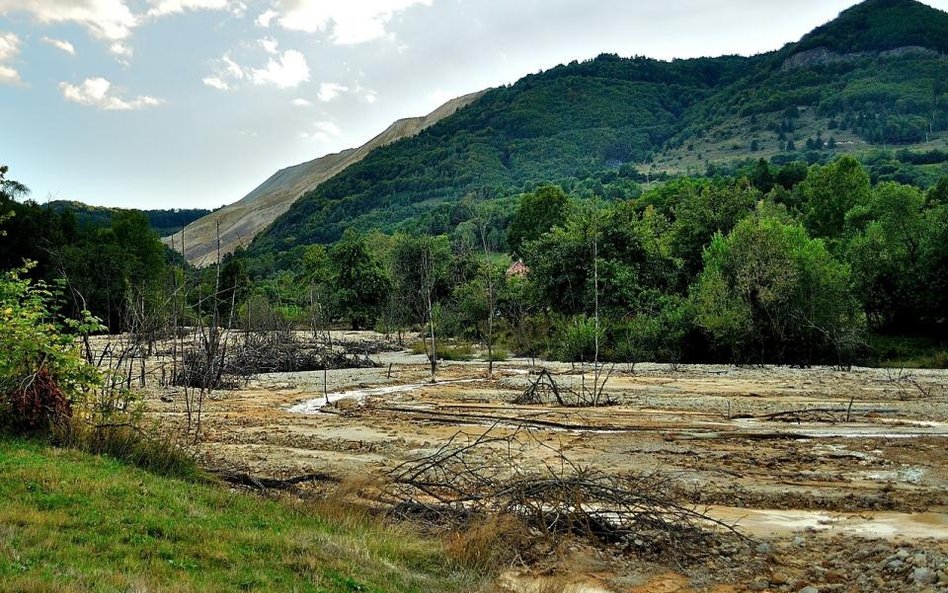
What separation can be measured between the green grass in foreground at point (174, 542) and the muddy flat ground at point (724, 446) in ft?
5.57

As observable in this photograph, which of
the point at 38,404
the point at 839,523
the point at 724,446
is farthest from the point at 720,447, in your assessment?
the point at 38,404

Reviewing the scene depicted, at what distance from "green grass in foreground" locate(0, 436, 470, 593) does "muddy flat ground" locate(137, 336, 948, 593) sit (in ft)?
5.57

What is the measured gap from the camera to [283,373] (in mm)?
35688

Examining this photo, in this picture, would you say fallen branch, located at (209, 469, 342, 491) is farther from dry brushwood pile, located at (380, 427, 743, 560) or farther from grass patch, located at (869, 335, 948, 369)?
grass patch, located at (869, 335, 948, 369)

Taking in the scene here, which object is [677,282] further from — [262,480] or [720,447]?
A: [262,480]

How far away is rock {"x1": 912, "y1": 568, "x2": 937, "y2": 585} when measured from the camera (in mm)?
8117

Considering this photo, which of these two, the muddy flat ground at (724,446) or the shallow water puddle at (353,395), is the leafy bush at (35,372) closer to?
the muddy flat ground at (724,446)

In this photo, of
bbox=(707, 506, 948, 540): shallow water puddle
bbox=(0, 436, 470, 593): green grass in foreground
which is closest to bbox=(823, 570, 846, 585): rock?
bbox=(707, 506, 948, 540): shallow water puddle

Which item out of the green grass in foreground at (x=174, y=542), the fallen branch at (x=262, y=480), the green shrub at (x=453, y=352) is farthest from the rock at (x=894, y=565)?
the green shrub at (x=453, y=352)

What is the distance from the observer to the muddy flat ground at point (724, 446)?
9.05 meters

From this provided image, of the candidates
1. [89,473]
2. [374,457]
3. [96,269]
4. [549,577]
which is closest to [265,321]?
[96,269]

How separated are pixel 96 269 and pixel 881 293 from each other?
5838 cm

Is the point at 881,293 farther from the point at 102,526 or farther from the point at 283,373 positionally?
the point at 102,526

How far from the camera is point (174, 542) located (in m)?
7.68
